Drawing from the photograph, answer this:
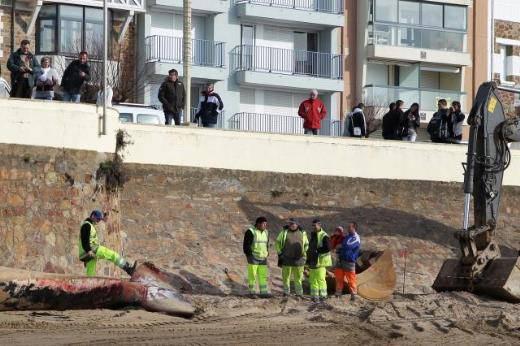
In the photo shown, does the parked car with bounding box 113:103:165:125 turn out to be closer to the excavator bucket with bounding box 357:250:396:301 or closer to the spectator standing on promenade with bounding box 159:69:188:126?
the spectator standing on promenade with bounding box 159:69:188:126

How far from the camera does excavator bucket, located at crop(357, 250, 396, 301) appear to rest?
26.8m

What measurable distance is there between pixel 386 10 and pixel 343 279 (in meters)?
26.9

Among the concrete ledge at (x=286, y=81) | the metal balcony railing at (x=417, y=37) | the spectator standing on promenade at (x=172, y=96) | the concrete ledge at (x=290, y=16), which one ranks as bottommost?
the spectator standing on promenade at (x=172, y=96)

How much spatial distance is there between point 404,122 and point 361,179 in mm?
2961

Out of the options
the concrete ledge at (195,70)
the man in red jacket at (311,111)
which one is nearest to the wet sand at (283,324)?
the man in red jacket at (311,111)

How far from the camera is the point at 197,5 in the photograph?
49.1 m

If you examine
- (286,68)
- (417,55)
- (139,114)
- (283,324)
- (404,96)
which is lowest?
(283,324)

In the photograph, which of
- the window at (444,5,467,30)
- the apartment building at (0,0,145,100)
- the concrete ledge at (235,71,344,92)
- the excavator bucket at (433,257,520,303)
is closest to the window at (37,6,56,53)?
the apartment building at (0,0,145,100)

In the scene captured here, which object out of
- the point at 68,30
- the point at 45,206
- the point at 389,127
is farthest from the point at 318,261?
the point at 68,30

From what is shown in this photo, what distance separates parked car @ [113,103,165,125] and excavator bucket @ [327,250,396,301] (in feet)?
22.8

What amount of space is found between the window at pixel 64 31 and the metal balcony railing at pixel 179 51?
2.53 meters

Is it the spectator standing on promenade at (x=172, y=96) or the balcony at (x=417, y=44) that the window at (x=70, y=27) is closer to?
the balcony at (x=417, y=44)

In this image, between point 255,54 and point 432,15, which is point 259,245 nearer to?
point 255,54

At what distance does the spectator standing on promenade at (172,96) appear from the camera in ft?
109
